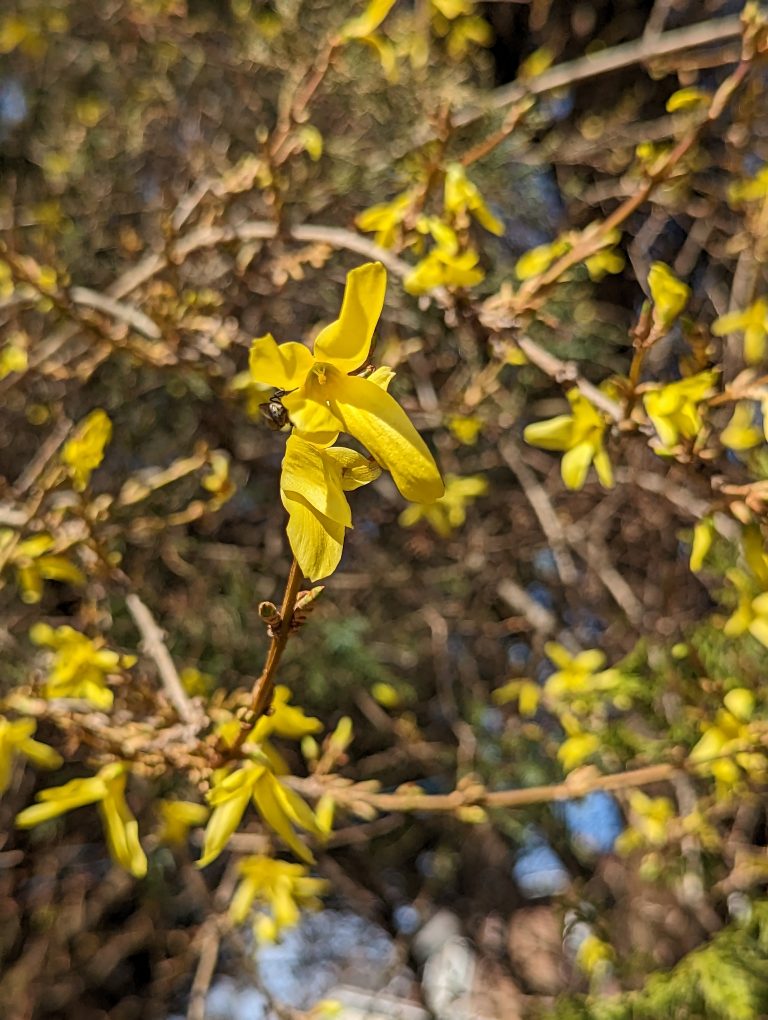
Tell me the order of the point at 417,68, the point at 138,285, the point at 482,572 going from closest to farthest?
the point at 138,285, the point at 417,68, the point at 482,572

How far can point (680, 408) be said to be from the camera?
785 mm

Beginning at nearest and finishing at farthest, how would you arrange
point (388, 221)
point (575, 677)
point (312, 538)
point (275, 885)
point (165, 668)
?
point (312, 538)
point (165, 668)
point (388, 221)
point (275, 885)
point (575, 677)

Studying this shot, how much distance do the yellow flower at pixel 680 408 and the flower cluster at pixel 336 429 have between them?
0.33 m

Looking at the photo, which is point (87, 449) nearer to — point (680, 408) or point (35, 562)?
point (35, 562)

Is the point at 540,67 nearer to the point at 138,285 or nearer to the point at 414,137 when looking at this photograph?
the point at 414,137

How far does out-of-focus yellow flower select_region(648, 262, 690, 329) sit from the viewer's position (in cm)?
79

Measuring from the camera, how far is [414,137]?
2012mm

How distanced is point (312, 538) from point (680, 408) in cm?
43

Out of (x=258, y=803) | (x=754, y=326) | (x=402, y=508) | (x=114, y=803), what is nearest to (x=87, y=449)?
(x=114, y=803)

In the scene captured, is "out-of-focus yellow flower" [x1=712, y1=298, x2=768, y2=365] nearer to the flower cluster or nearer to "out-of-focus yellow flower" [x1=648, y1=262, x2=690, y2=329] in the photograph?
"out-of-focus yellow flower" [x1=648, y1=262, x2=690, y2=329]

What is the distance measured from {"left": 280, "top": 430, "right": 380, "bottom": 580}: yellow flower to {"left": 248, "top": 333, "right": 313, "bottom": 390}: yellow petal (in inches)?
1.8

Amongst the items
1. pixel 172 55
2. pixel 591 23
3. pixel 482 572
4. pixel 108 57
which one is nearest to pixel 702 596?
pixel 482 572

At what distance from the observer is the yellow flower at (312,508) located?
50 centimetres

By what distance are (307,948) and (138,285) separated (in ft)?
6.66
